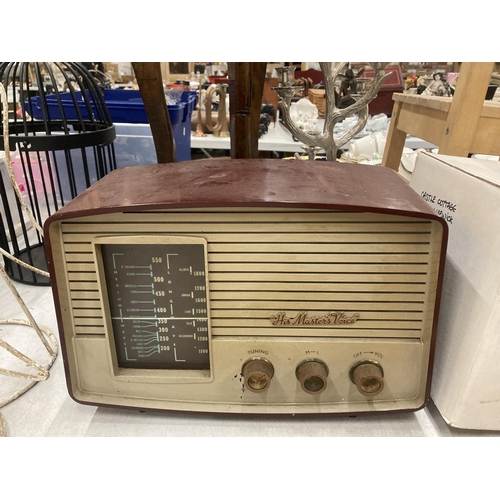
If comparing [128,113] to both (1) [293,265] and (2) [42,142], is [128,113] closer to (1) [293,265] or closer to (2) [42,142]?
(2) [42,142]

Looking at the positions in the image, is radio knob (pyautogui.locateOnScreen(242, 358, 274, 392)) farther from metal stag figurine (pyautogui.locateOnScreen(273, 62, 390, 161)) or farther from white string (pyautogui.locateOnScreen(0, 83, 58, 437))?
metal stag figurine (pyautogui.locateOnScreen(273, 62, 390, 161))

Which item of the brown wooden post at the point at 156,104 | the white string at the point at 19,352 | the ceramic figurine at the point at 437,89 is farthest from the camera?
the ceramic figurine at the point at 437,89

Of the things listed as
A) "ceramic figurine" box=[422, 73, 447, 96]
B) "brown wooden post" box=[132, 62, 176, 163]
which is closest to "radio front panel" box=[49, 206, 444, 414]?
"brown wooden post" box=[132, 62, 176, 163]

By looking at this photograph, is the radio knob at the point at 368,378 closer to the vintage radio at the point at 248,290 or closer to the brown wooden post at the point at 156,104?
the vintage radio at the point at 248,290

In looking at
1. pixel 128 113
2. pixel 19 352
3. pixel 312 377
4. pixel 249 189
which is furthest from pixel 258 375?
pixel 128 113

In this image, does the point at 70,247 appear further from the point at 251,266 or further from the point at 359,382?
the point at 359,382

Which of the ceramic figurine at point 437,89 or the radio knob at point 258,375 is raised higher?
the ceramic figurine at point 437,89

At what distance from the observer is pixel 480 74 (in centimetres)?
78

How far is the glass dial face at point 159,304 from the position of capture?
1.70 feet

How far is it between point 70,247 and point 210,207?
0.19 metres

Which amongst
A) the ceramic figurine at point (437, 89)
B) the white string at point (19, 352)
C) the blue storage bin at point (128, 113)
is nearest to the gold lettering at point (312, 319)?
the white string at point (19, 352)

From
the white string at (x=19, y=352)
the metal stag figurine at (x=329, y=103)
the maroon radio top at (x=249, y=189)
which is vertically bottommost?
the white string at (x=19, y=352)

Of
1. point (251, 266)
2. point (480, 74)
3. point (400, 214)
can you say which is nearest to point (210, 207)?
point (251, 266)
